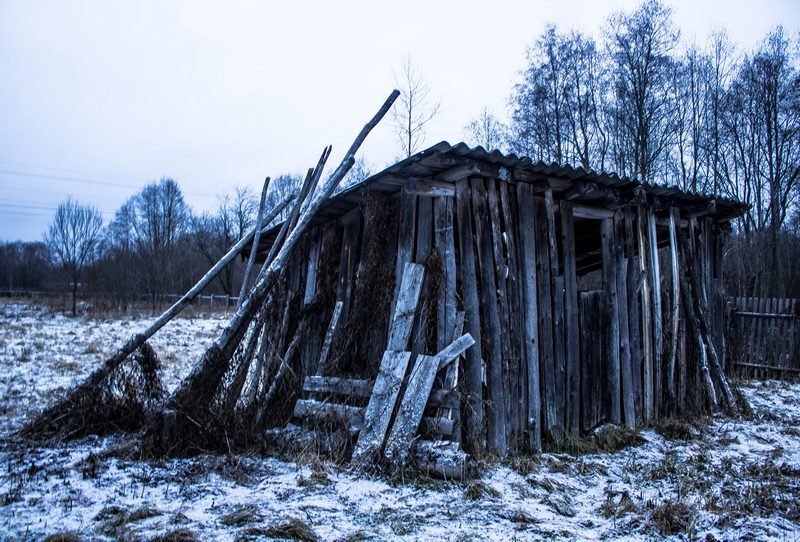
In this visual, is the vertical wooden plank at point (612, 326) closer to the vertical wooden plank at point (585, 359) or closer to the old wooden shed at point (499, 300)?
the old wooden shed at point (499, 300)

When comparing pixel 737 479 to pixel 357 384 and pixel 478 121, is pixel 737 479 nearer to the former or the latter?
pixel 357 384

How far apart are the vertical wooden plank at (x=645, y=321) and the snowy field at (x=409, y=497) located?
0.84 meters

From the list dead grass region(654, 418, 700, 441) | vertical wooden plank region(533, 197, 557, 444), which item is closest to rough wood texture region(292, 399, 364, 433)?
vertical wooden plank region(533, 197, 557, 444)

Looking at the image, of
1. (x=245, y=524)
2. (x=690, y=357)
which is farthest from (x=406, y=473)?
(x=690, y=357)

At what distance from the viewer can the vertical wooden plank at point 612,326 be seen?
21.6 ft

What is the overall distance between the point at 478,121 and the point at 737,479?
20233 millimetres

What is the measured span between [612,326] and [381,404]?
11.3 feet

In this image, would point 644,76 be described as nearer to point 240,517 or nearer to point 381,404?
point 381,404

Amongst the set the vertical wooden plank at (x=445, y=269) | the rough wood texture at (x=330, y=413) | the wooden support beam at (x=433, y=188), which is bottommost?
the rough wood texture at (x=330, y=413)

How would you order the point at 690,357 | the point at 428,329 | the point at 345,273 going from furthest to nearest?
the point at 690,357 < the point at 345,273 < the point at 428,329

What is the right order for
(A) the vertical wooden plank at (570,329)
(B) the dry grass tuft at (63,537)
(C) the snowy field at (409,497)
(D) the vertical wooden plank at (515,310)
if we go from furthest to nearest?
(A) the vertical wooden plank at (570,329) < (D) the vertical wooden plank at (515,310) < (C) the snowy field at (409,497) < (B) the dry grass tuft at (63,537)

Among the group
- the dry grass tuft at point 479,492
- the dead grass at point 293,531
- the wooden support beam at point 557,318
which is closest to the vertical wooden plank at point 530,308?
the wooden support beam at point 557,318

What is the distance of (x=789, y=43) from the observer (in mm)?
18906

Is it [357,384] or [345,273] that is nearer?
[357,384]
